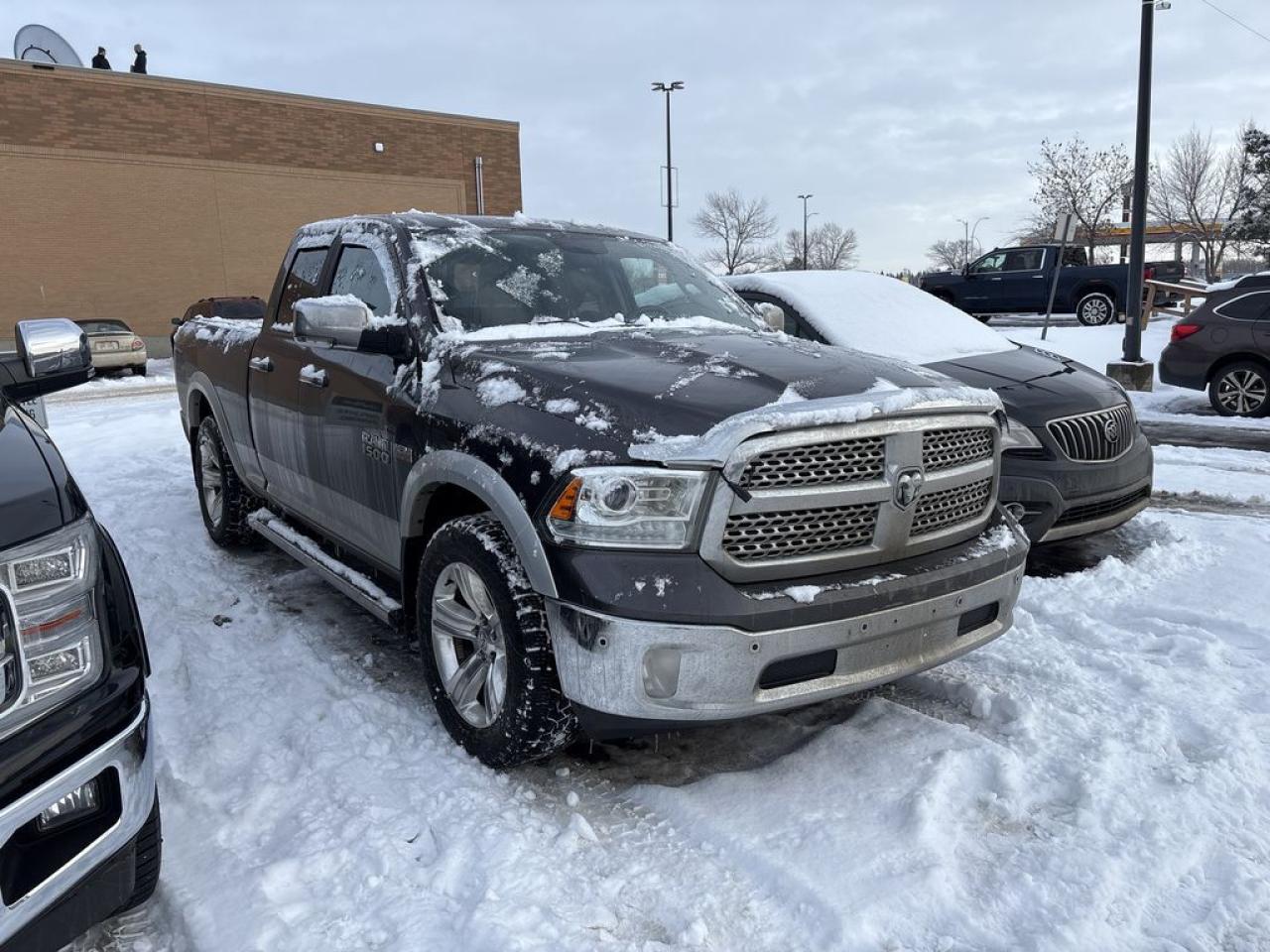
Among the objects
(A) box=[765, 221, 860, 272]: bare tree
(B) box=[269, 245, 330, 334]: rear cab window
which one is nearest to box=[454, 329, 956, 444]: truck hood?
(B) box=[269, 245, 330, 334]: rear cab window

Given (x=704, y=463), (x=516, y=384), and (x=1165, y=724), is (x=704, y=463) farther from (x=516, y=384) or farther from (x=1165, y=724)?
(x=1165, y=724)

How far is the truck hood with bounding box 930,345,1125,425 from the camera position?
512 centimetres

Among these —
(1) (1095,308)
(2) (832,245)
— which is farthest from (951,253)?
(1) (1095,308)

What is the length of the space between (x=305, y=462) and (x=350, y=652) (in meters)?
0.90

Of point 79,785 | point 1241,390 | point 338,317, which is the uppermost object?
point 338,317

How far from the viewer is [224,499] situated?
5672mm

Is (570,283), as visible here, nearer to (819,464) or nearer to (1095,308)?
(819,464)

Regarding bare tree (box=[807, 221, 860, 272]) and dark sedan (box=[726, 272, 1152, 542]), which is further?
bare tree (box=[807, 221, 860, 272])

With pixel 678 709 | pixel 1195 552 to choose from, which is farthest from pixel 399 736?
pixel 1195 552

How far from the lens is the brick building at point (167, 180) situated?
24.2m

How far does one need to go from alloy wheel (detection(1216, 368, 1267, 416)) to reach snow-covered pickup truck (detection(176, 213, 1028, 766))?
29.0 ft

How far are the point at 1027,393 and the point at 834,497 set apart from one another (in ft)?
10.2

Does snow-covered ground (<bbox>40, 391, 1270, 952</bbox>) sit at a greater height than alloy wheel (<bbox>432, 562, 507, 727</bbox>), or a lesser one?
lesser

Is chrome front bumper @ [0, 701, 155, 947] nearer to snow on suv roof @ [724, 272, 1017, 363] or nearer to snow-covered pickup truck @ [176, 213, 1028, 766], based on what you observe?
snow-covered pickup truck @ [176, 213, 1028, 766]
